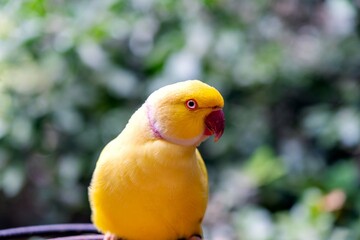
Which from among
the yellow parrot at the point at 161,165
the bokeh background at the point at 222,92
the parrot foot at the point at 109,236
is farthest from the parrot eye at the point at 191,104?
the bokeh background at the point at 222,92

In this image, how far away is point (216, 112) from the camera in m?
1.19

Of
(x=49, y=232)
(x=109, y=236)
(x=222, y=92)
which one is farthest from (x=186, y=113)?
(x=222, y=92)

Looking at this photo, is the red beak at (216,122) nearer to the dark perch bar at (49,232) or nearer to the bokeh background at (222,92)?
the dark perch bar at (49,232)

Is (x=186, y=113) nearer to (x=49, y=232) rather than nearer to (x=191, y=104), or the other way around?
(x=191, y=104)

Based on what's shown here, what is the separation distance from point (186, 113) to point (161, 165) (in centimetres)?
12

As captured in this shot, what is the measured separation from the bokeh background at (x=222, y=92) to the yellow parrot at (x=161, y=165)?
0.62 meters

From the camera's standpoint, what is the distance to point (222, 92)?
224cm

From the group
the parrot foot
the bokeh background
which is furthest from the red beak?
the bokeh background

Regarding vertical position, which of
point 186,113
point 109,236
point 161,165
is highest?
point 186,113

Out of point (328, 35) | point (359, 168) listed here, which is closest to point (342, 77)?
point (328, 35)

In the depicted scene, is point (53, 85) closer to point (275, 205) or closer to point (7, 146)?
point (7, 146)

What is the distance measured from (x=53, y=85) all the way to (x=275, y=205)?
963mm

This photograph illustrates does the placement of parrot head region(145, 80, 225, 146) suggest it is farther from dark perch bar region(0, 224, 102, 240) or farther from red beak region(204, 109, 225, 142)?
dark perch bar region(0, 224, 102, 240)

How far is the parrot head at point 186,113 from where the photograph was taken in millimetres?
1158
